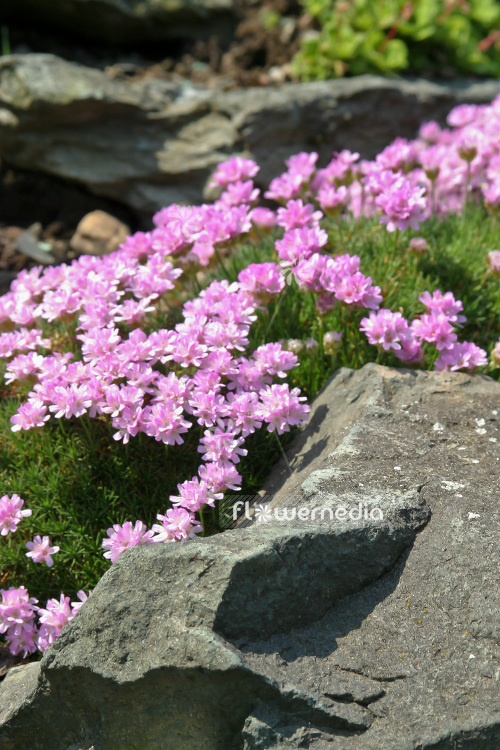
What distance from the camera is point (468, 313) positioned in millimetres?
3803

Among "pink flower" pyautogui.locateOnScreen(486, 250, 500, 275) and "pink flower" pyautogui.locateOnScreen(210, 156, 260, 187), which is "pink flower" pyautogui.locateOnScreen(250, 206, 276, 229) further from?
"pink flower" pyautogui.locateOnScreen(486, 250, 500, 275)

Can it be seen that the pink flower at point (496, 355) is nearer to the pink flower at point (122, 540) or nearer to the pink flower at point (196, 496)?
the pink flower at point (196, 496)

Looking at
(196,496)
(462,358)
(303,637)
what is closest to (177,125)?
(462,358)

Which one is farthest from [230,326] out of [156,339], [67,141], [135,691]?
[67,141]

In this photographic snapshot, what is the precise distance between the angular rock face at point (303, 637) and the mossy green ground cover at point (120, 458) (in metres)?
0.52

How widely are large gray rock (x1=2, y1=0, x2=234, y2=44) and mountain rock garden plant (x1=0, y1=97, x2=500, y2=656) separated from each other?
342 cm

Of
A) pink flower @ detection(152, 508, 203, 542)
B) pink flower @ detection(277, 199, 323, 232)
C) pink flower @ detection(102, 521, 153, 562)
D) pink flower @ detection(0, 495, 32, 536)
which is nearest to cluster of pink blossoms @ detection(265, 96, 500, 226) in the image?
pink flower @ detection(277, 199, 323, 232)

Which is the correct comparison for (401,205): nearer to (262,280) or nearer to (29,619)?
(262,280)

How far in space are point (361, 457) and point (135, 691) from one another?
1.15 metres

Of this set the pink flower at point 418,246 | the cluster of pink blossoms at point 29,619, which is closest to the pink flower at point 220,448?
the cluster of pink blossoms at point 29,619

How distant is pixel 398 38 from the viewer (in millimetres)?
6387

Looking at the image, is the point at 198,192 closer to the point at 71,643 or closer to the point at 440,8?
the point at 440,8

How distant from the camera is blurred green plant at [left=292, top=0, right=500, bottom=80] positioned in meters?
6.16

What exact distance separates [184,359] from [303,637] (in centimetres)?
126
